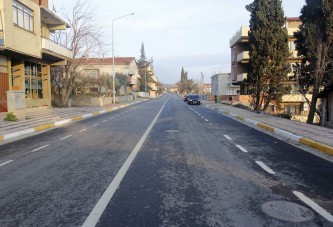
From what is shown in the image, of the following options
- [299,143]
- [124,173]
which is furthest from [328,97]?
[124,173]

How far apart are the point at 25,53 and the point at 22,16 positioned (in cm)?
288

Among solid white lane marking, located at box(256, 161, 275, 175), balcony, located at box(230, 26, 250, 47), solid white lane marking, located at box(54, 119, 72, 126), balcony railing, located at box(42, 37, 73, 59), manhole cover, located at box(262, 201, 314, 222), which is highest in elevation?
balcony, located at box(230, 26, 250, 47)

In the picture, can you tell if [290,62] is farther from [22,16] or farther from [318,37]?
[22,16]

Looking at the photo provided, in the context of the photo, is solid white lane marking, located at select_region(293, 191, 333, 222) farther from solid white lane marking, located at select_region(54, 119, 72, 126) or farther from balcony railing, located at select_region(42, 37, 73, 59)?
balcony railing, located at select_region(42, 37, 73, 59)

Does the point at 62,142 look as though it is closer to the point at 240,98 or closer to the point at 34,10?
the point at 34,10

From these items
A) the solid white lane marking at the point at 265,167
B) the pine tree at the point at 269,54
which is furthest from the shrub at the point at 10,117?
the pine tree at the point at 269,54

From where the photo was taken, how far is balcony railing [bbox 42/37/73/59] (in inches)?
1115

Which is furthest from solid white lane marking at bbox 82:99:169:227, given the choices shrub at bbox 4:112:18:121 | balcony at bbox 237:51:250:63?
balcony at bbox 237:51:250:63

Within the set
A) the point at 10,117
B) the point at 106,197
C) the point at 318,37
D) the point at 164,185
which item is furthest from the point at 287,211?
the point at 318,37

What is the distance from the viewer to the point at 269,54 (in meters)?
33.2

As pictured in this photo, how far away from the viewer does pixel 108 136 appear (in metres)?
13.9

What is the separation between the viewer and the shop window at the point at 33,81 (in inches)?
1145

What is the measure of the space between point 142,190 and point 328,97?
1027 inches

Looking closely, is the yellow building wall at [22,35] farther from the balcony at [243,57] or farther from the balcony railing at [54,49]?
the balcony at [243,57]
